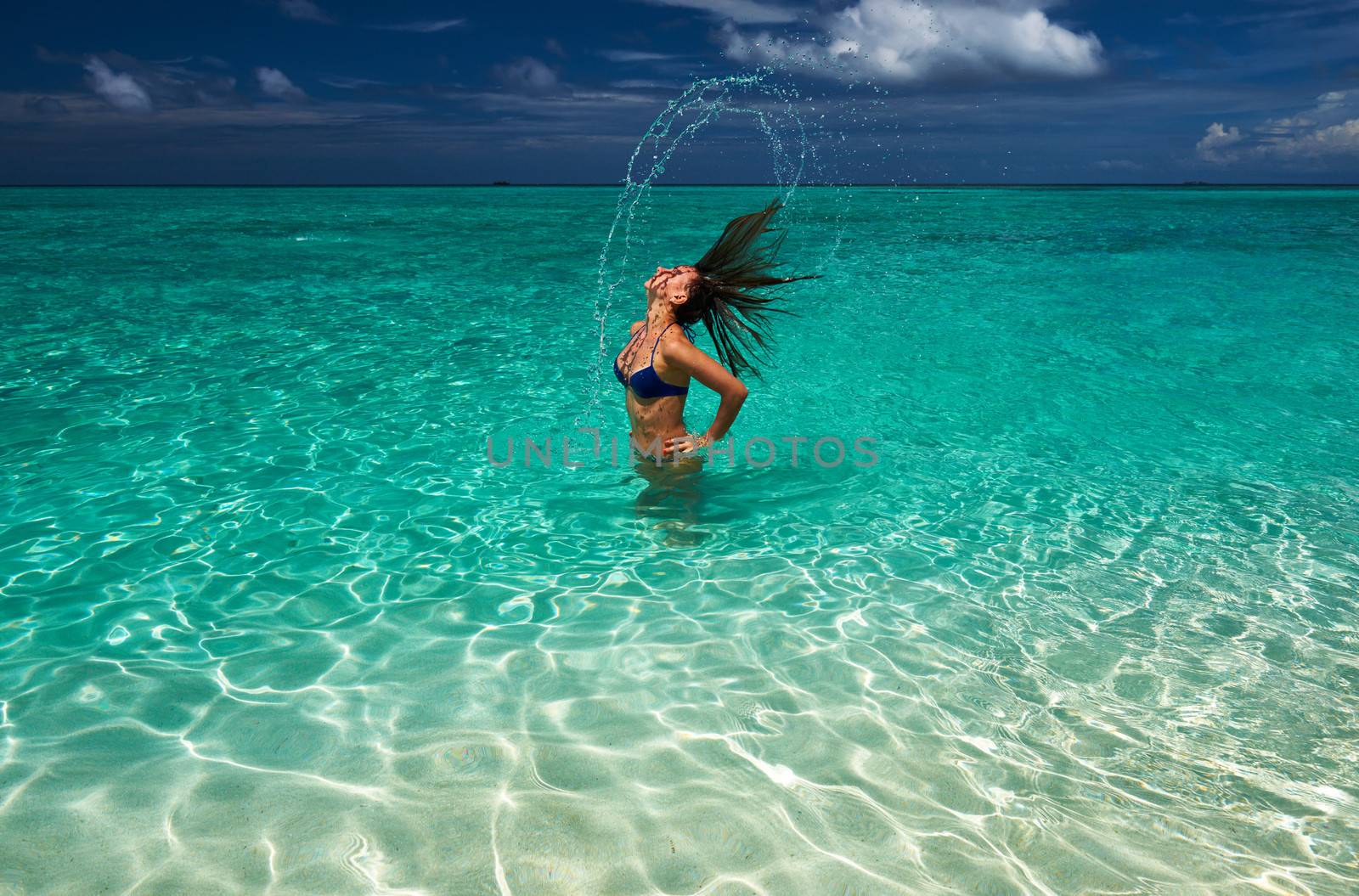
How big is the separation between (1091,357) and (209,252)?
2210cm

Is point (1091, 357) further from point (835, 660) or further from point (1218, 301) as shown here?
point (835, 660)

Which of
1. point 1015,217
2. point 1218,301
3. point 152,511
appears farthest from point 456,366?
point 1015,217

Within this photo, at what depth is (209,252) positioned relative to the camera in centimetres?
2303

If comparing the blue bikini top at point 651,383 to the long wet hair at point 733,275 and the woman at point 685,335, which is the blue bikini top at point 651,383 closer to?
the woman at point 685,335

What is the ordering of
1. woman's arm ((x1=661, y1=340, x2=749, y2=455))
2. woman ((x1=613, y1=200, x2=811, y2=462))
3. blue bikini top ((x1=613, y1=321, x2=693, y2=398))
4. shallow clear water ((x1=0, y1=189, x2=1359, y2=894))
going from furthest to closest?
1. blue bikini top ((x1=613, y1=321, x2=693, y2=398))
2. woman ((x1=613, y1=200, x2=811, y2=462))
3. woman's arm ((x1=661, y1=340, x2=749, y2=455))
4. shallow clear water ((x1=0, y1=189, x2=1359, y2=894))

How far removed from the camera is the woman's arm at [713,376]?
4.43 m

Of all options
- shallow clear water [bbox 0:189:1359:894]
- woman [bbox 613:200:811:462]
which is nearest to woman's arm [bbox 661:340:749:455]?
woman [bbox 613:200:811:462]

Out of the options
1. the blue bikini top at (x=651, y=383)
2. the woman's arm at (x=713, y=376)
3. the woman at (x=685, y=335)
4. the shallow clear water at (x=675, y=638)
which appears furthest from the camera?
the blue bikini top at (x=651, y=383)

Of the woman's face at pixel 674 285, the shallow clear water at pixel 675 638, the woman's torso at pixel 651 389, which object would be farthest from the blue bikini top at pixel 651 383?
the shallow clear water at pixel 675 638

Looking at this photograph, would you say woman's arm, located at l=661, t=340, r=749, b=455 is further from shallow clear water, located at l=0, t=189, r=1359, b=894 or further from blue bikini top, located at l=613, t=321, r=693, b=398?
shallow clear water, located at l=0, t=189, r=1359, b=894

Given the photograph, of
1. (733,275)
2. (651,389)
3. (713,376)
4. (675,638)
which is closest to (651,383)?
(651,389)

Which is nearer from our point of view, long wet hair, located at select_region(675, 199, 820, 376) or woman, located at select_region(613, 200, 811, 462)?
woman, located at select_region(613, 200, 811, 462)

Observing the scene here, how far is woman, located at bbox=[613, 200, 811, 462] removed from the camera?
4.54 meters

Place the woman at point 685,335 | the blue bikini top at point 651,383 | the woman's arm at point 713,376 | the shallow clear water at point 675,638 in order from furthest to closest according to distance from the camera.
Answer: the blue bikini top at point 651,383
the woman at point 685,335
the woman's arm at point 713,376
the shallow clear water at point 675,638
